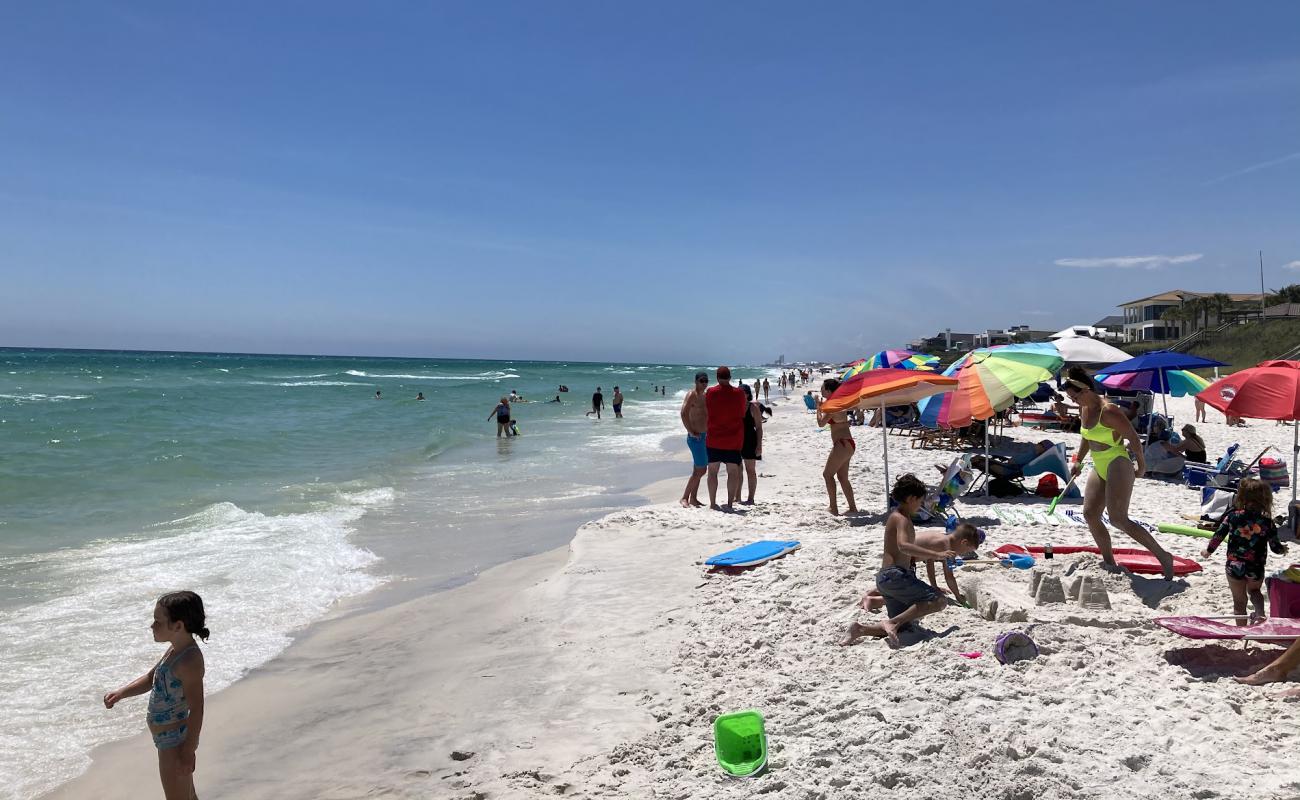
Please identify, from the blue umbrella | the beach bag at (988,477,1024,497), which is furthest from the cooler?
the blue umbrella

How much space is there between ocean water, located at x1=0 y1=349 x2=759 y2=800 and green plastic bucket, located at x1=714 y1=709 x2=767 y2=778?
3787 mm

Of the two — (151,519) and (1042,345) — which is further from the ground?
(1042,345)

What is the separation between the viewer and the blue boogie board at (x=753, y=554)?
7.03 metres

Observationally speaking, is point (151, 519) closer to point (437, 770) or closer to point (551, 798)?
point (437, 770)

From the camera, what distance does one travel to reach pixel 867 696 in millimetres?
4059

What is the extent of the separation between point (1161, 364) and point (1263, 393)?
4828 millimetres

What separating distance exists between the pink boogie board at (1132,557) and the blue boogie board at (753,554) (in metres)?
1.83

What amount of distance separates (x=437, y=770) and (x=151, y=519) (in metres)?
9.26

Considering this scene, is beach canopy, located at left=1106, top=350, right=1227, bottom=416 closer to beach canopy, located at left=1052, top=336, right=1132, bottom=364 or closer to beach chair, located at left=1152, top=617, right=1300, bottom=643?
beach canopy, located at left=1052, top=336, right=1132, bottom=364

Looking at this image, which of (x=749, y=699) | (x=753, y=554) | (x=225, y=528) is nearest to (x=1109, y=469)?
(x=753, y=554)

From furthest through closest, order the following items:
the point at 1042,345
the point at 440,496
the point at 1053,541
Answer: the point at 440,496 < the point at 1042,345 < the point at 1053,541

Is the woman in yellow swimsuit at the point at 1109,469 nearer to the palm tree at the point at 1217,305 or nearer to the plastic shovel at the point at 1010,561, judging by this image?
the plastic shovel at the point at 1010,561

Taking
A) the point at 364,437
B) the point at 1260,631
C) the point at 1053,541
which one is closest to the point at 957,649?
the point at 1260,631

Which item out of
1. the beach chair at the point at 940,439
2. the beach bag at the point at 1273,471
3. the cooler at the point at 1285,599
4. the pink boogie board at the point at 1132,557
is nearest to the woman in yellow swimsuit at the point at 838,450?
the pink boogie board at the point at 1132,557
